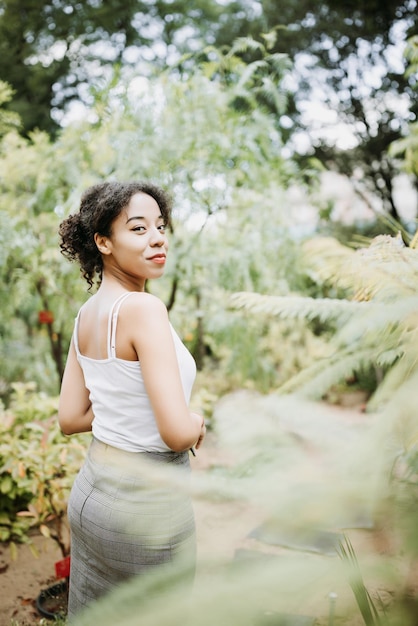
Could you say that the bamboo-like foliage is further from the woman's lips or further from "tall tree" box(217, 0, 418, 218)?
"tall tree" box(217, 0, 418, 218)

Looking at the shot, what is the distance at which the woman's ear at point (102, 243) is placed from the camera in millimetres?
1674

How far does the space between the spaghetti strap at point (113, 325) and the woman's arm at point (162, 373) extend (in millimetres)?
52

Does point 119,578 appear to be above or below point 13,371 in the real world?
above

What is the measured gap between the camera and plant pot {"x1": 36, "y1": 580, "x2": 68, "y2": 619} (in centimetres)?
265

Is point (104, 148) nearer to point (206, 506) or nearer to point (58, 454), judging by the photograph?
point (58, 454)

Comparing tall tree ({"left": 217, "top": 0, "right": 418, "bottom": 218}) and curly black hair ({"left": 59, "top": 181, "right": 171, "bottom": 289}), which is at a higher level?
tall tree ({"left": 217, "top": 0, "right": 418, "bottom": 218})

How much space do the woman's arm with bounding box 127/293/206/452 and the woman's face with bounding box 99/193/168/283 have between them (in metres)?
0.23

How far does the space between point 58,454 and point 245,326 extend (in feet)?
8.77

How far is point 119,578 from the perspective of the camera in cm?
149

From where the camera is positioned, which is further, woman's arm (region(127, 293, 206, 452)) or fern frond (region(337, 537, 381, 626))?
woman's arm (region(127, 293, 206, 452))

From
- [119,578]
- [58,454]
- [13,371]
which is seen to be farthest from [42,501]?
[13,371]

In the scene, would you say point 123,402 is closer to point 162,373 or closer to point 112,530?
point 162,373

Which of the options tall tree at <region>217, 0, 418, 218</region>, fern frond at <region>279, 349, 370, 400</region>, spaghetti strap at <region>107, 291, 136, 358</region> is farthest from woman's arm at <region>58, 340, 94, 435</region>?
tall tree at <region>217, 0, 418, 218</region>

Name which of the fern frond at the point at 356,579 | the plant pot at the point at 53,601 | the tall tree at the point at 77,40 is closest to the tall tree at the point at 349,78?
the tall tree at the point at 77,40
